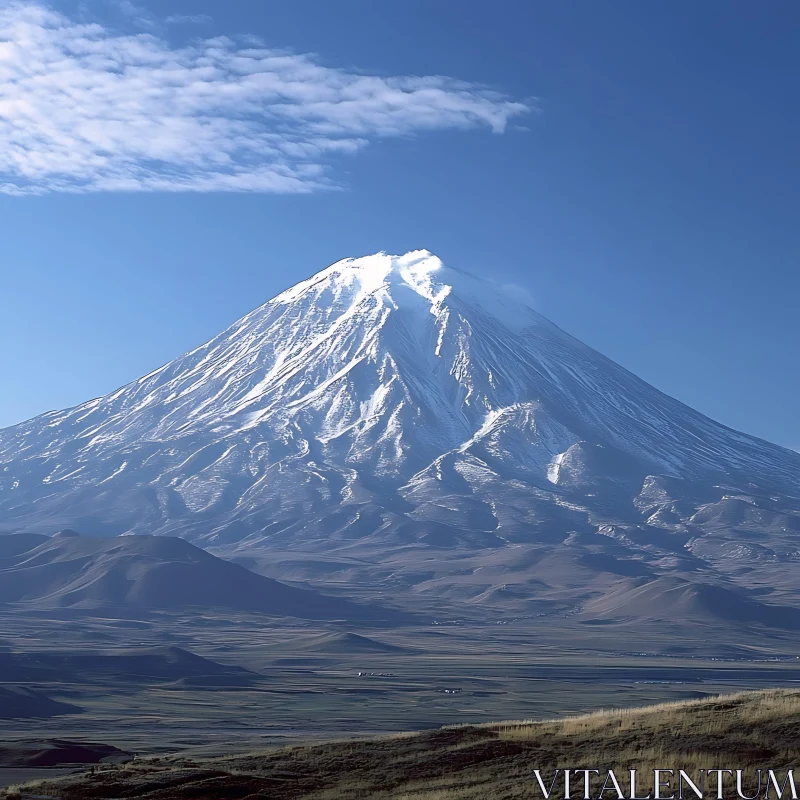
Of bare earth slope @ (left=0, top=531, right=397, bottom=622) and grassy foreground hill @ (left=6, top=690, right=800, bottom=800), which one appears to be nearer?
grassy foreground hill @ (left=6, top=690, right=800, bottom=800)

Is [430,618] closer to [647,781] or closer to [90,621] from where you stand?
[90,621]

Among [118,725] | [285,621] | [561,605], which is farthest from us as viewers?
[561,605]

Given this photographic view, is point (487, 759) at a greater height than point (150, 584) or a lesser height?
lesser

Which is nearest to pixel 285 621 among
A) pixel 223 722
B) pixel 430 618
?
pixel 430 618

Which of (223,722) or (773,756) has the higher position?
(773,756)

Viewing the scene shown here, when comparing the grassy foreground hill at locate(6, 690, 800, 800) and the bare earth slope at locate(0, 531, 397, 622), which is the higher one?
the bare earth slope at locate(0, 531, 397, 622)

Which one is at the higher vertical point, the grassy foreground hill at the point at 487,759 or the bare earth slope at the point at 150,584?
the bare earth slope at the point at 150,584

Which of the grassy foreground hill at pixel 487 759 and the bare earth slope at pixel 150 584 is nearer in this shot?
the grassy foreground hill at pixel 487 759

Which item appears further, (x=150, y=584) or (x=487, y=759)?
(x=150, y=584)
